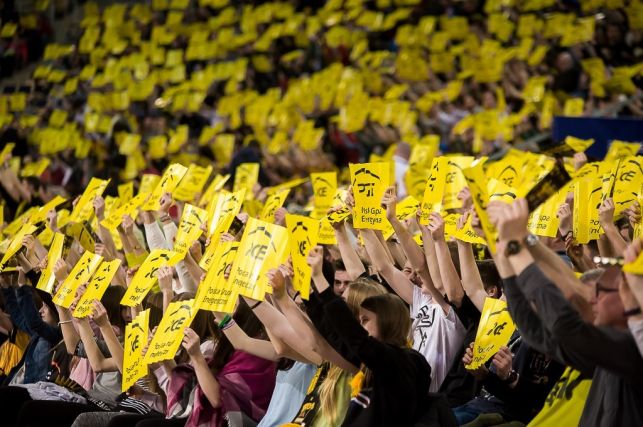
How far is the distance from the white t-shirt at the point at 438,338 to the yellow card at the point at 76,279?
1.55 meters

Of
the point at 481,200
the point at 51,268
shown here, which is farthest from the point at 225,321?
the point at 481,200

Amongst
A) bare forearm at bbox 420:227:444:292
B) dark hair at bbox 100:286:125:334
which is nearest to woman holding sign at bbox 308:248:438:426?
bare forearm at bbox 420:227:444:292

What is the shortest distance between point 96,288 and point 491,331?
1.86 meters

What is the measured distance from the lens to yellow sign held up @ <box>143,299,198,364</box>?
14.8 ft

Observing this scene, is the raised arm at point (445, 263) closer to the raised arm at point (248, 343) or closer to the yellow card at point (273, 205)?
the raised arm at point (248, 343)

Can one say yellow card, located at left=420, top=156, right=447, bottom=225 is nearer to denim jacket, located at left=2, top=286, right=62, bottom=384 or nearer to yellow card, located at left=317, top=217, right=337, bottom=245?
yellow card, located at left=317, top=217, right=337, bottom=245

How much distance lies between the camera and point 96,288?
5.27m

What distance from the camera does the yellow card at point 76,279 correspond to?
215 inches

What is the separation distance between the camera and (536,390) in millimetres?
4223

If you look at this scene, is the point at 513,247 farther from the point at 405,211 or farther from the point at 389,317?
the point at 405,211

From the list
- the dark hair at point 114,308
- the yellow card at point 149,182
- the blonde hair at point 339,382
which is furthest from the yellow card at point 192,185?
the blonde hair at point 339,382

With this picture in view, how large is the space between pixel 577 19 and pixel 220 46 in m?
5.53

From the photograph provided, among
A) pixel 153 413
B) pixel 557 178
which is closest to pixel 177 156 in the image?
pixel 153 413

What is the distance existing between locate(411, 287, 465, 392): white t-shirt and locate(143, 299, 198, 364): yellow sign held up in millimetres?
922
